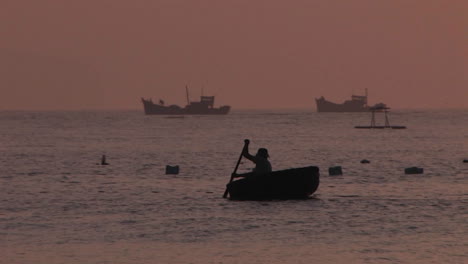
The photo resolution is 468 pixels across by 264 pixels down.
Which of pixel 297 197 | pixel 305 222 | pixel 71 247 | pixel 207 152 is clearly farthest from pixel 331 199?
pixel 207 152

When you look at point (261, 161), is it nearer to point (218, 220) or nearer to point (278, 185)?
point (278, 185)

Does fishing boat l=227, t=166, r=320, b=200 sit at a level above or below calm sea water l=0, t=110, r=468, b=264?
above

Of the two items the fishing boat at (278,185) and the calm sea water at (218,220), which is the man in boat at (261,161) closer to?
the fishing boat at (278,185)

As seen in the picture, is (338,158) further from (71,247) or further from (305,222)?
(71,247)

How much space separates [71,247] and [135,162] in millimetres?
52416

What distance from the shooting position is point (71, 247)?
29062 millimetres

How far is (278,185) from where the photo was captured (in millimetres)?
41594

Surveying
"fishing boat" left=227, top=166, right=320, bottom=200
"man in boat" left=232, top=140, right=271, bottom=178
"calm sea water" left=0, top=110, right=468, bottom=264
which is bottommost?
"calm sea water" left=0, top=110, right=468, bottom=264

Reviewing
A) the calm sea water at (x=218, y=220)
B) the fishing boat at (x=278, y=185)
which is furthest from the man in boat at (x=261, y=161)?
the calm sea water at (x=218, y=220)

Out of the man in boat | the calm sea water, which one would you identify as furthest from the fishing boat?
the calm sea water

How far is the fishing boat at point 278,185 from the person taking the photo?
41.5 m

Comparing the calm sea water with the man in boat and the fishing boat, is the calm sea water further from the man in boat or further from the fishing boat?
the man in boat

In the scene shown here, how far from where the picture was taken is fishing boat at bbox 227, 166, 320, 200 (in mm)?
41469

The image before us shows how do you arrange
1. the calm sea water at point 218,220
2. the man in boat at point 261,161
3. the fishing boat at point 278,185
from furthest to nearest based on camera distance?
the fishing boat at point 278,185 → the man in boat at point 261,161 → the calm sea water at point 218,220
